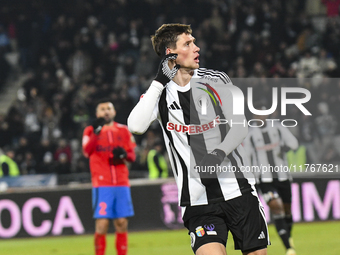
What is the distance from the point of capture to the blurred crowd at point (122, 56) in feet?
47.6

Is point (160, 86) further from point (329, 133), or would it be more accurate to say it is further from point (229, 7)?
point (229, 7)

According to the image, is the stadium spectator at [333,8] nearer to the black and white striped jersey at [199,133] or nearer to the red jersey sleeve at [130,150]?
the red jersey sleeve at [130,150]

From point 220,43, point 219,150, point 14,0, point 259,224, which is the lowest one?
point 259,224

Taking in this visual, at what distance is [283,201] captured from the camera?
27.7 ft

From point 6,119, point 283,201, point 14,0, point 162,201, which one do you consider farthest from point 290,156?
point 14,0

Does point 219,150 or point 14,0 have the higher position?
point 14,0

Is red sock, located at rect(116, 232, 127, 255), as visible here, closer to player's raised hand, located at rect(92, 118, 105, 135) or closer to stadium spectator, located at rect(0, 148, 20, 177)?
player's raised hand, located at rect(92, 118, 105, 135)

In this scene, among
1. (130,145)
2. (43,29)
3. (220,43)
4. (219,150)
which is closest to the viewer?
(219,150)

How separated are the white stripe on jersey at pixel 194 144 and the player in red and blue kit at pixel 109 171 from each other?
13.0ft

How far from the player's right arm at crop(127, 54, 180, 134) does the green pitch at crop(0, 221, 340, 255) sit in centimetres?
518

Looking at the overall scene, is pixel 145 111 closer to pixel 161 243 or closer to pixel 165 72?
pixel 165 72

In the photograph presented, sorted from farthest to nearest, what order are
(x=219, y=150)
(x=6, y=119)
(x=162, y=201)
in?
1. (x=6, y=119)
2. (x=162, y=201)
3. (x=219, y=150)

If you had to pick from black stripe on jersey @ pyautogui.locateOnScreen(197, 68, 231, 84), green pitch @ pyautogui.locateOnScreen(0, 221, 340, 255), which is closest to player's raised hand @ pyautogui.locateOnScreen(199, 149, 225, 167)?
black stripe on jersey @ pyautogui.locateOnScreen(197, 68, 231, 84)

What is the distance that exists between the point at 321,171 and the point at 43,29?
33.9 ft
